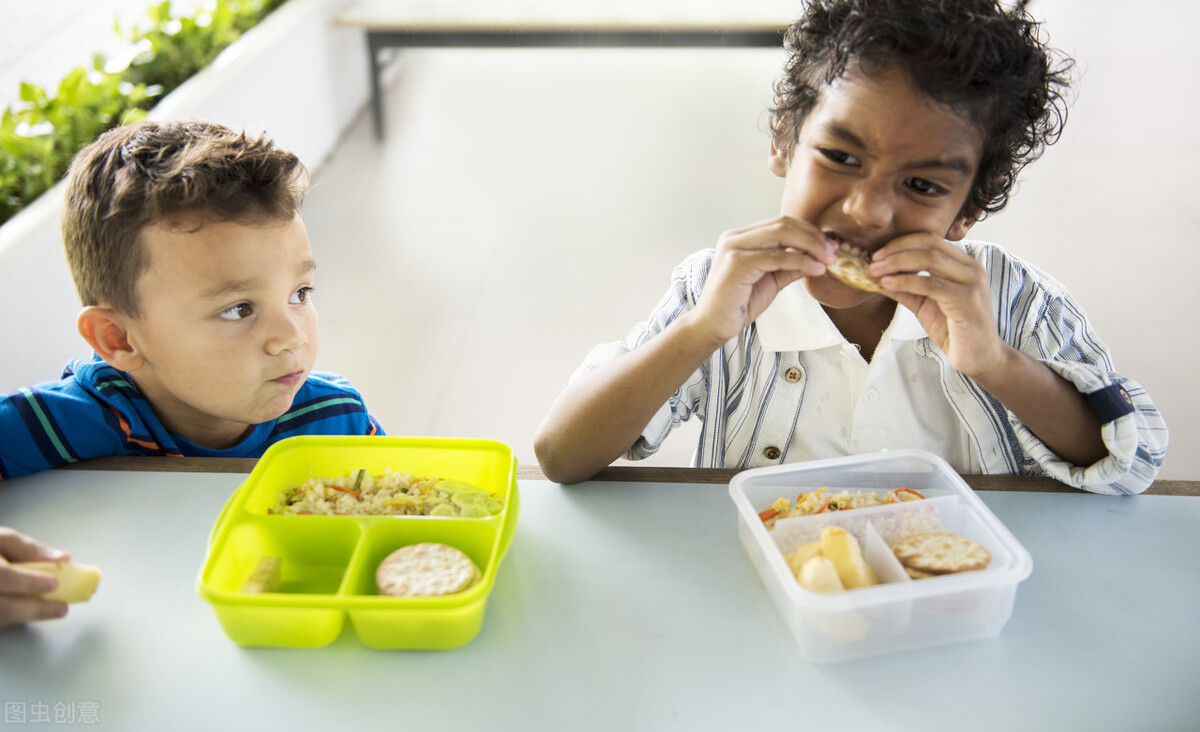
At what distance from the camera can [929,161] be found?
1.09 m

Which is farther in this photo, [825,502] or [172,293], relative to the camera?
[172,293]

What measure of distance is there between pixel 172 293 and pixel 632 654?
744 millimetres

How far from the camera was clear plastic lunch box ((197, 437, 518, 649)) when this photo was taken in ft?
2.79

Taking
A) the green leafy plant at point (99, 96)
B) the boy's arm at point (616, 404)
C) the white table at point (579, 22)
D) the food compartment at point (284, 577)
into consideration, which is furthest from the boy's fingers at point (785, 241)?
the white table at point (579, 22)

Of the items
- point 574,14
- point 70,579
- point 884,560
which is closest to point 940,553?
point 884,560

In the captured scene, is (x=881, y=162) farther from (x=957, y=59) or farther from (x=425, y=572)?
(x=425, y=572)

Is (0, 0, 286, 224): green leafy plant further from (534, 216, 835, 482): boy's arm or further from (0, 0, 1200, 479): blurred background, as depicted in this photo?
(534, 216, 835, 482): boy's arm

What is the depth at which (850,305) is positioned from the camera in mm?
1254

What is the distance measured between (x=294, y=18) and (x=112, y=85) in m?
1.56

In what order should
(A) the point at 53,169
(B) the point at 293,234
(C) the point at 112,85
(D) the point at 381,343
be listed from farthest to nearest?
(D) the point at 381,343 < (C) the point at 112,85 < (A) the point at 53,169 < (B) the point at 293,234

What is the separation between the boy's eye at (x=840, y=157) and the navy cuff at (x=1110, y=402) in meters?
0.41

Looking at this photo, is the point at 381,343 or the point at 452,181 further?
the point at 452,181

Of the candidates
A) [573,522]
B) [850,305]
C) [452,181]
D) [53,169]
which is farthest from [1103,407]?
[452,181]

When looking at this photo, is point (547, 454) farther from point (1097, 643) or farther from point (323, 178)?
point (323, 178)
